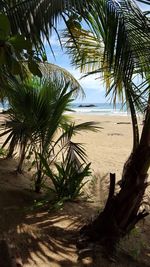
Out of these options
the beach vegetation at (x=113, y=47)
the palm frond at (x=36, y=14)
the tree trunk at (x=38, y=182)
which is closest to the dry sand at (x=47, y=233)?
the tree trunk at (x=38, y=182)

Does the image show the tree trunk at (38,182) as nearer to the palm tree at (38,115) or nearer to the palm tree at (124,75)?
the palm tree at (38,115)

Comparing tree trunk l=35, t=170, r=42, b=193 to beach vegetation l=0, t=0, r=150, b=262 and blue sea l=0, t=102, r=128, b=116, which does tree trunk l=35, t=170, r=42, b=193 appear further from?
blue sea l=0, t=102, r=128, b=116

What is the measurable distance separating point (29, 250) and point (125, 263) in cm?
90

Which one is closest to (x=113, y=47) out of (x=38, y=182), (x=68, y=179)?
(x=68, y=179)

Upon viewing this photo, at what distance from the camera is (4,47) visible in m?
1.20

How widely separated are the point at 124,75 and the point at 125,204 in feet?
4.26

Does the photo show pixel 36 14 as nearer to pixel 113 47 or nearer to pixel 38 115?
pixel 113 47

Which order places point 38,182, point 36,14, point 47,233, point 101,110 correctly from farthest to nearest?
point 101,110 → point 38,182 → point 47,233 → point 36,14

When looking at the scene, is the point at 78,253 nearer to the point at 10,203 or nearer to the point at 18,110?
the point at 10,203

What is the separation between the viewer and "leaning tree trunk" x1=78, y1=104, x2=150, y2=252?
133 inches

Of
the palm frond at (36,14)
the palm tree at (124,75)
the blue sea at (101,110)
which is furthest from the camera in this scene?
the blue sea at (101,110)

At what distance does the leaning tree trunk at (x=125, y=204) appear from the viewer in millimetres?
3371

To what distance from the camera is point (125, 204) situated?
346cm

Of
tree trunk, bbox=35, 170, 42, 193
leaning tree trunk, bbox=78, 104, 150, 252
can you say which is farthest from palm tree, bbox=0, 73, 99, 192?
leaning tree trunk, bbox=78, 104, 150, 252
